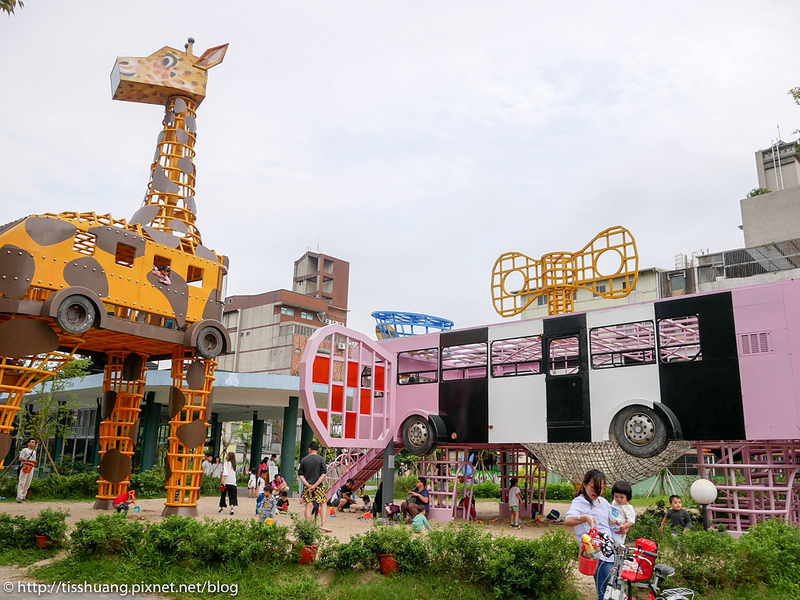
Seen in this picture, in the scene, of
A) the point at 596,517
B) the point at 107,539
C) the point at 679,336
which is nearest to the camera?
the point at 596,517

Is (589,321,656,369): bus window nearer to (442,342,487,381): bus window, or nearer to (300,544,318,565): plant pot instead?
(442,342,487,381): bus window

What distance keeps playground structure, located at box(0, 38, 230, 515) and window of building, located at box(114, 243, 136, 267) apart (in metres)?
0.03

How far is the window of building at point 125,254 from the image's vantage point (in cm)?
Result: 1461

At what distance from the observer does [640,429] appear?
1402 centimetres

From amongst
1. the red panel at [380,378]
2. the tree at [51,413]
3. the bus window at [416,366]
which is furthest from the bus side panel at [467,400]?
the tree at [51,413]

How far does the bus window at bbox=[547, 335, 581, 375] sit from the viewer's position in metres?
15.8

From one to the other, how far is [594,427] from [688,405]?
2.19 m

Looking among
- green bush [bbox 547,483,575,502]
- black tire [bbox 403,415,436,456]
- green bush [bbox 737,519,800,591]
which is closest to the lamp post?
green bush [bbox 737,519,800,591]

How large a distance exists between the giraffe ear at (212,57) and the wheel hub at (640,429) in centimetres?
1432

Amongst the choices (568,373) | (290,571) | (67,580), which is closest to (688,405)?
(568,373)

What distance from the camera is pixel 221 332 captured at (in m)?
16.3

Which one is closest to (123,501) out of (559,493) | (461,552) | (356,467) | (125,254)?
(125,254)

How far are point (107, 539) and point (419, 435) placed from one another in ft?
29.8

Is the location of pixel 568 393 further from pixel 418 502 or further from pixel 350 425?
pixel 350 425
